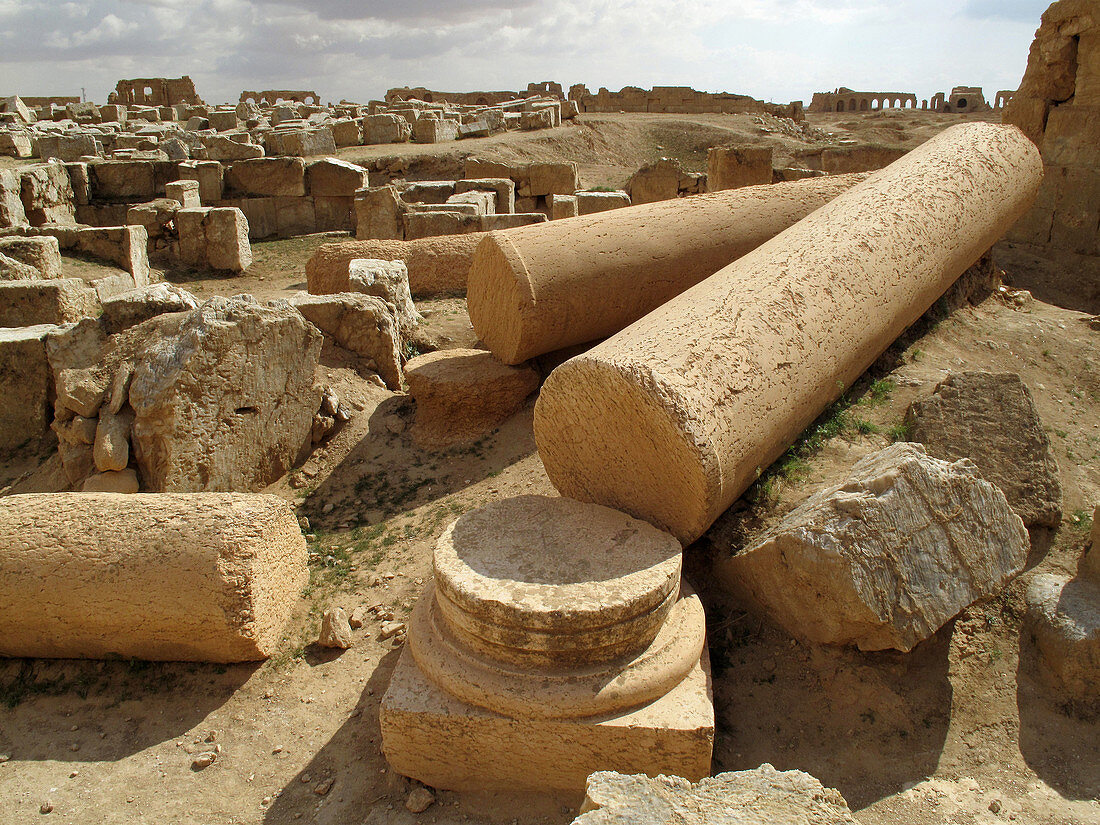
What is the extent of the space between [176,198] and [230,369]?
314 inches

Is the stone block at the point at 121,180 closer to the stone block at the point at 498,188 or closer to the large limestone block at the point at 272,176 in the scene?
the large limestone block at the point at 272,176

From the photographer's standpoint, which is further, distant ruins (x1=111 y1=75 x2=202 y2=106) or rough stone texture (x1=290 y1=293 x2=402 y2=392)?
distant ruins (x1=111 y1=75 x2=202 y2=106)

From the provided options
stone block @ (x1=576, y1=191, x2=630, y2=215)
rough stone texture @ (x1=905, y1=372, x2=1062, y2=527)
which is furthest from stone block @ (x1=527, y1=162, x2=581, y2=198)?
rough stone texture @ (x1=905, y1=372, x2=1062, y2=527)

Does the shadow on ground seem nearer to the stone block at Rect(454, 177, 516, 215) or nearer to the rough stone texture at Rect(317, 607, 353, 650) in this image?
the rough stone texture at Rect(317, 607, 353, 650)

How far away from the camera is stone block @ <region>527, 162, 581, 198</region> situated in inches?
501

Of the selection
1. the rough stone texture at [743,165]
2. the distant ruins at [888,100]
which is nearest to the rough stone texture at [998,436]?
the rough stone texture at [743,165]

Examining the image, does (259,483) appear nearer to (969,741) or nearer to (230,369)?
(230,369)

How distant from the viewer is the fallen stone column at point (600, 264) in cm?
516

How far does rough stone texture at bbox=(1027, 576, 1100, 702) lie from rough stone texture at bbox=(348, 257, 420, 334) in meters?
4.97

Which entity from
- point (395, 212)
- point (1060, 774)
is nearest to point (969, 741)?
point (1060, 774)

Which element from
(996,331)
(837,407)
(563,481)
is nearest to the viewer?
(563,481)

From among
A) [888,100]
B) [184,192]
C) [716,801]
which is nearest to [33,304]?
[184,192]

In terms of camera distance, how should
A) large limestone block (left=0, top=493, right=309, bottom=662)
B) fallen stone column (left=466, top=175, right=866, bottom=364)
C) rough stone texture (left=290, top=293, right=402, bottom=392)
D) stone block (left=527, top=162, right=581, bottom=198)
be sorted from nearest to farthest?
large limestone block (left=0, top=493, right=309, bottom=662) → fallen stone column (left=466, top=175, right=866, bottom=364) → rough stone texture (left=290, top=293, right=402, bottom=392) → stone block (left=527, top=162, right=581, bottom=198)

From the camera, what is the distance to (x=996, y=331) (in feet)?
18.2
